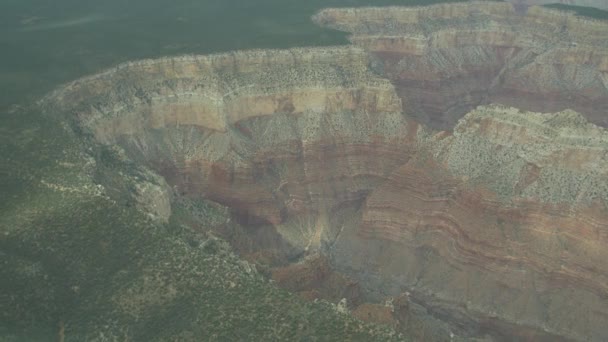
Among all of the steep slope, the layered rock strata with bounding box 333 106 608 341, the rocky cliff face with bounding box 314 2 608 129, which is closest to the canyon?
the layered rock strata with bounding box 333 106 608 341

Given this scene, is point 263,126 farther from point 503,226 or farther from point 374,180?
point 503,226

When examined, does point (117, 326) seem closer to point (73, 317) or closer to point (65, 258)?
point (73, 317)

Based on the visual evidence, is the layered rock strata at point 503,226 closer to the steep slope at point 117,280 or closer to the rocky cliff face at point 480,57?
the rocky cliff face at point 480,57

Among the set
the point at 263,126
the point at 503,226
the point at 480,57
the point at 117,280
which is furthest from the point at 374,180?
the point at 480,57

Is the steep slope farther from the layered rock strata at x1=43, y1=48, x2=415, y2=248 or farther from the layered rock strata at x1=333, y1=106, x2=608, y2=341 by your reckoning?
the layered rock strata at x1=333, y1=106, x2=608, y2=341

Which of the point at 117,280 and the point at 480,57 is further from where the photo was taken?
A: the point at 480,57

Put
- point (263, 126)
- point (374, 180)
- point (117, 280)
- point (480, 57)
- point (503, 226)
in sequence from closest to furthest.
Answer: point (117, 280), point (503, 226), point (374, 180), point (263, 126), point (480, 57)
